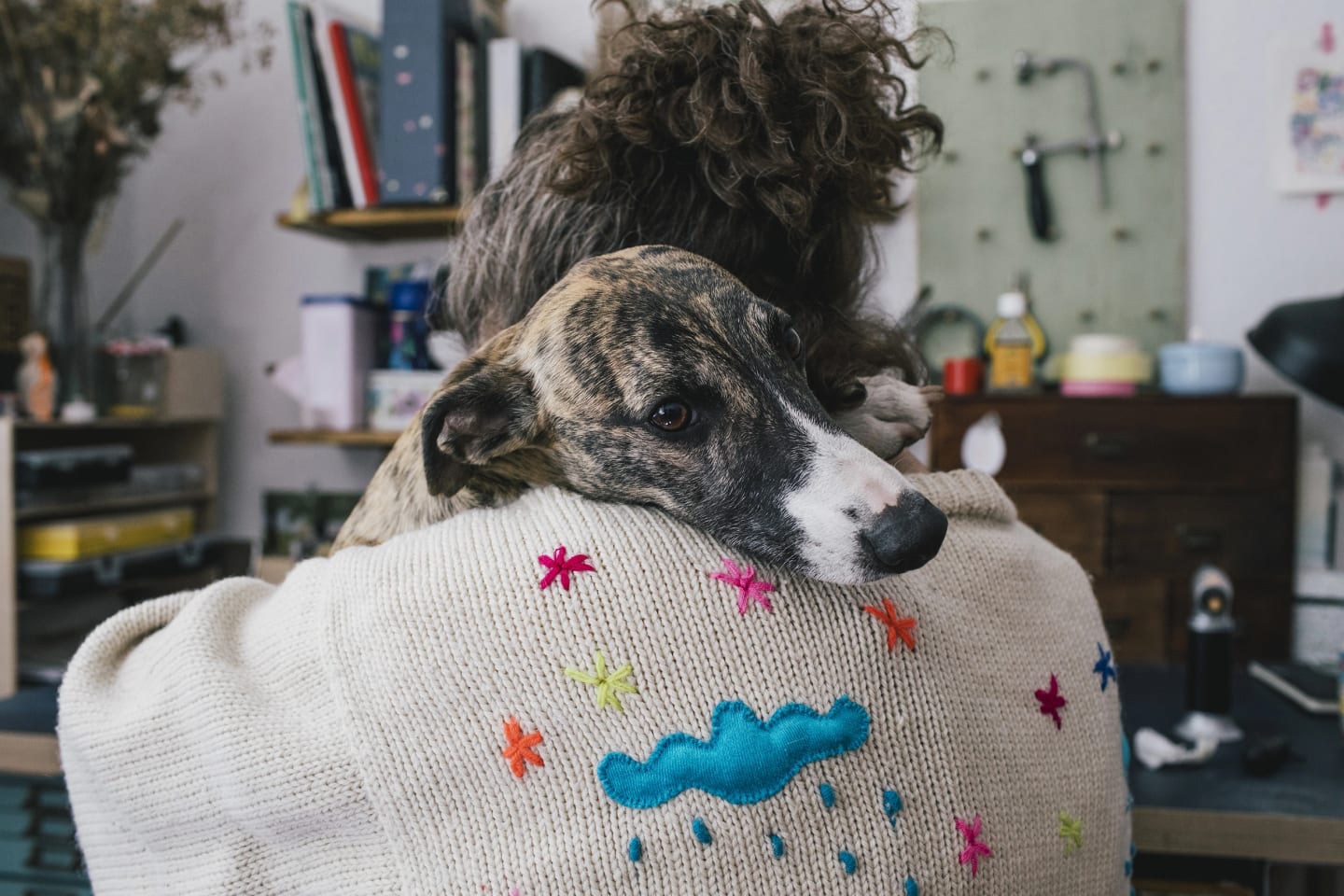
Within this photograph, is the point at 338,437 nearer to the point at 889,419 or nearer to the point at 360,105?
the point at 360,105

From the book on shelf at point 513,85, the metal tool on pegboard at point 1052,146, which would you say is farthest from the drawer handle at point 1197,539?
the book on shelf at point 513,85

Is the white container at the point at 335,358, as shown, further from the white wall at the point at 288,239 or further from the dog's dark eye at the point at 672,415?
the dog's dark eye at the point at 672,415

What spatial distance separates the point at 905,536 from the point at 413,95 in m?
2.10

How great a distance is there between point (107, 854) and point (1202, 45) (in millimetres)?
2911

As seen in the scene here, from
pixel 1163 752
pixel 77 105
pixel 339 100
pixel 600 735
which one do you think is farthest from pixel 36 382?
pixel 1163 752

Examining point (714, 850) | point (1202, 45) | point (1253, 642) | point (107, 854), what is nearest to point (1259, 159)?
point (1202, 45)

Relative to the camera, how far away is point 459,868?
1.86ft

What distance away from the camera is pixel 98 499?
248cm

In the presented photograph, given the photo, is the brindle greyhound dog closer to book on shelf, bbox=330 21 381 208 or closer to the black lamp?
the black lamp

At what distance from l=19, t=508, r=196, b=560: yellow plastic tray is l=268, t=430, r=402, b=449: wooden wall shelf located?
39 cm

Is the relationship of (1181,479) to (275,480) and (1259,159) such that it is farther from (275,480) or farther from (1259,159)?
(275,480)

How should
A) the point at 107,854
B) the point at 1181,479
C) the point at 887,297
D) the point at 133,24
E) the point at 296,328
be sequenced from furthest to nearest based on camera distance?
the point at 296,328 < the point at 887,297 < the point at 133,24 < the point at 1181,479 < the point at 107,854

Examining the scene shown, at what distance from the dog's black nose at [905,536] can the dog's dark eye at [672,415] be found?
7.1 inches

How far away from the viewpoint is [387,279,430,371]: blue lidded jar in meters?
2.61
